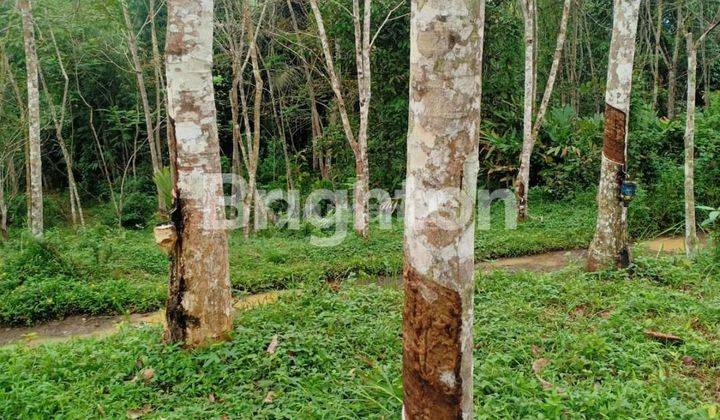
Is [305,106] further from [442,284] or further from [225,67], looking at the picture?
[442,284]

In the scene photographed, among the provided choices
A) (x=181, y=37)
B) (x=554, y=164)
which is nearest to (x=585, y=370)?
(x=181, y=37)

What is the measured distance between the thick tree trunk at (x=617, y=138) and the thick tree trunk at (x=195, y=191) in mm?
4121

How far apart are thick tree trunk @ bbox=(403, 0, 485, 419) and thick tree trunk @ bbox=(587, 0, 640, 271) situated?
4.39 metres

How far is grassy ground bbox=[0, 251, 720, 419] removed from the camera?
132 inches

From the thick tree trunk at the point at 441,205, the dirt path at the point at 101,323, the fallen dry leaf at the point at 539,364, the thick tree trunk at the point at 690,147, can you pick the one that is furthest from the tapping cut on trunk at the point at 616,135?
the thick tree trunk at the point at 441,205

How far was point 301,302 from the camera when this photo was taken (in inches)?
209

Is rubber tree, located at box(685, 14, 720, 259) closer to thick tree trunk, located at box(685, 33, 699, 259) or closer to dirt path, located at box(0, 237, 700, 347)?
thick tree trunk, located at box(685, 33, 699, 259)

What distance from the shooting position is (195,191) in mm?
4207

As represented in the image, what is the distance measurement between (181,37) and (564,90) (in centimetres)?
1671

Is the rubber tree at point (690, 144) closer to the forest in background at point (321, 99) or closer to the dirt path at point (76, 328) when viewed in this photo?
the forest in background at point (321, 99)

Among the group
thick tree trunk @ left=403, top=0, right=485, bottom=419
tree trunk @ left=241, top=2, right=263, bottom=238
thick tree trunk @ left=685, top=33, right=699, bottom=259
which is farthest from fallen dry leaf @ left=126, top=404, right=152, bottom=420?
tree trunk @ left=241, top=2, right=263, bottom=238

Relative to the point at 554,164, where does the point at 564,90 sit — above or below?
above

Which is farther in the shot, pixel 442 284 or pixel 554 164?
pixel 554 164

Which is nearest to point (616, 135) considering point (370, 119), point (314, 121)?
point (370, 119)
